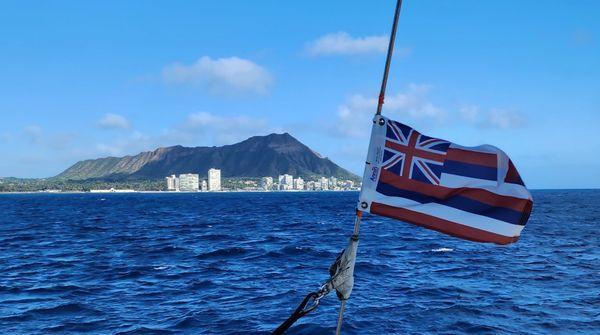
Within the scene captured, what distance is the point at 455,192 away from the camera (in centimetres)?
818

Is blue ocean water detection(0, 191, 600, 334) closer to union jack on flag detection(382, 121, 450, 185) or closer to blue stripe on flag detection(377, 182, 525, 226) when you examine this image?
blue stripe on flag detection(377, 182, 525, 226)

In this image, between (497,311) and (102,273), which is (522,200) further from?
(102,273)

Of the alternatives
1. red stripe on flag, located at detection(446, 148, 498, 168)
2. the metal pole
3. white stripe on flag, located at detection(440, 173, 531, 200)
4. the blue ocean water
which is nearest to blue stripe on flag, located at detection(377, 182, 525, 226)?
white stripe on flag, located at detection(440, 173, 531, 200)

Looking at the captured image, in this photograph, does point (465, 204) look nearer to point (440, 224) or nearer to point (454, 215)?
point (454, 215)

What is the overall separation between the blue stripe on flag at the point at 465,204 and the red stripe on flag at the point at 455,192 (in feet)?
0.17

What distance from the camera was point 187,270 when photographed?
31.8 meters

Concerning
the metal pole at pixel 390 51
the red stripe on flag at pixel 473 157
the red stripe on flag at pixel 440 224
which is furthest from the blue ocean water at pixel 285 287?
the metal pole at pixel 390 51

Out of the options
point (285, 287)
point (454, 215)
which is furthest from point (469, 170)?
point (285, 287)

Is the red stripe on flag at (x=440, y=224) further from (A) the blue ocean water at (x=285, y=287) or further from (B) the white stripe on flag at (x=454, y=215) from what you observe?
(A) the blue ocean water at (x=285, y=287)

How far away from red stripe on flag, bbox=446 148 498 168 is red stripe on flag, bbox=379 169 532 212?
0.49 metres

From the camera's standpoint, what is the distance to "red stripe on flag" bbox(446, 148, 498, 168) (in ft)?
27.0

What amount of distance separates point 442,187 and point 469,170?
57 centimetres

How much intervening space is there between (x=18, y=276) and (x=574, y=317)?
3134 centimetres

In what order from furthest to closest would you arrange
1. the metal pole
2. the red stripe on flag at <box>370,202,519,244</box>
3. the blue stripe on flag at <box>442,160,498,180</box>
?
the blue stripe on flag at <box>442,160,498,180</box>
the red stripe on flag at <box>370,202,519,244</box>
the metal pole
